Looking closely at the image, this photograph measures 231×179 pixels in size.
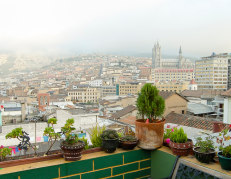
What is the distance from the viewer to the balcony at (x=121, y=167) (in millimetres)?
2750

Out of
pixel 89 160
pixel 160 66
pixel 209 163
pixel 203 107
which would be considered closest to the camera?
pixel 209 163

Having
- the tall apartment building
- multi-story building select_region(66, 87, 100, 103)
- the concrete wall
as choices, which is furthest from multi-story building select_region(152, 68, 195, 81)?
the concrete wall

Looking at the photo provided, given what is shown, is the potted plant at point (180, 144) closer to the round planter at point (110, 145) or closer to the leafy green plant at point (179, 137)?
the leafy green plant at point (179, 137)

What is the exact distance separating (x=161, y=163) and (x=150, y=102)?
99cm

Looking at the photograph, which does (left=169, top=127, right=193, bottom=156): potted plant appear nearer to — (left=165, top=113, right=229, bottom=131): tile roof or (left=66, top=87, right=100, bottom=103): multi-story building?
(left=165, top=113, right=229, bottom=131): tile roof

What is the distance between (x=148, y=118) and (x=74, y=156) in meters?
1.42

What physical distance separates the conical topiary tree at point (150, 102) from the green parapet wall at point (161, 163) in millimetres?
632

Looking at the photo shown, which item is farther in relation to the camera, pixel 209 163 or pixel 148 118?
pixel 148 118

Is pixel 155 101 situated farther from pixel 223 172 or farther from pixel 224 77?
pixel 224 77

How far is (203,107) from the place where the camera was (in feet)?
73.1

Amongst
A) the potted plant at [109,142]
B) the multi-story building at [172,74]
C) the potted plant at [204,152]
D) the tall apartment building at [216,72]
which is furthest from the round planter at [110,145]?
the multi-story building at [172,74]

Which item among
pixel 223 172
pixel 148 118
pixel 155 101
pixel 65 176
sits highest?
pixel 155 101

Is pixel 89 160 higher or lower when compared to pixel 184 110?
higher

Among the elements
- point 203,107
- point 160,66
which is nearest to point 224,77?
point 203,107
